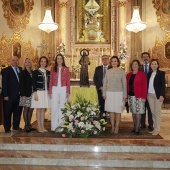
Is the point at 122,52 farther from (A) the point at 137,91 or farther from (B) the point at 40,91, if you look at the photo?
(B) the point at 40,91

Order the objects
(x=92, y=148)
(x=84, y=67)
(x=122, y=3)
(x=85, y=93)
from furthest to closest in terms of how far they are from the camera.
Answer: (x=122, y=3) → (x=84, y=67) → (x=85, y=93) → (x=92, y=148)

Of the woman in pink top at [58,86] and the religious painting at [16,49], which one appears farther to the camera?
the religious painting at [16,49]

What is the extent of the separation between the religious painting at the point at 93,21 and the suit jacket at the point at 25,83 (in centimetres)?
691

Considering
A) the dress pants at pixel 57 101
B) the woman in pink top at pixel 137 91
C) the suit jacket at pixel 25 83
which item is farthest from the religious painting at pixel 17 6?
the woman in pink top at pixel 137 91

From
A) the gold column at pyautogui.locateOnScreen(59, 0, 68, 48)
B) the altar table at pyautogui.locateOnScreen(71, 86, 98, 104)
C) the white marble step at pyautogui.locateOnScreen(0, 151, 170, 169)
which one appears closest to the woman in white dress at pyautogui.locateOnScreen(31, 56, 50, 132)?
the altar table at pyautogui.locateOnScreen(71, 86, 98, 104)

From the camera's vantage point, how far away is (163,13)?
38.6 ft

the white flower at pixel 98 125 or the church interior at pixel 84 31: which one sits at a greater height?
the church interior at pixel 84 31

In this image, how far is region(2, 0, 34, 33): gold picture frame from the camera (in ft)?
37.0

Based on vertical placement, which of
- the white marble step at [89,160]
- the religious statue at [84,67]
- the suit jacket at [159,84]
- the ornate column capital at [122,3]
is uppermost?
the ornate column capital at [122,3]

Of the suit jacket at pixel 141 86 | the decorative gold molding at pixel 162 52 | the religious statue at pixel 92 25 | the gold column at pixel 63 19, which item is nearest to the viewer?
the suit jacket at pixel 141 86

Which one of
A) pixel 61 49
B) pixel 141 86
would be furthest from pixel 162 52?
pixel 141 86

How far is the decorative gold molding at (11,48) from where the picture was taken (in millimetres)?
11016

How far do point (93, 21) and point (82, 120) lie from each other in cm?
785

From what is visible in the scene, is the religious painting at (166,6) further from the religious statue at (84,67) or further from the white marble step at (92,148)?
the white marble step at (92,148)
